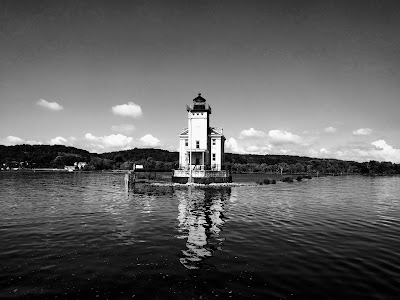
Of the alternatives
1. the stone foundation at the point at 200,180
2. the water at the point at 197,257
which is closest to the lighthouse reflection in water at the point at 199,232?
the water at the point at 197,257

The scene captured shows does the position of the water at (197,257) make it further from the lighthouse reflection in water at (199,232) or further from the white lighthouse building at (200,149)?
the white lighthouse building at (200,149)

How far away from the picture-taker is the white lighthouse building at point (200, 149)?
54344mm

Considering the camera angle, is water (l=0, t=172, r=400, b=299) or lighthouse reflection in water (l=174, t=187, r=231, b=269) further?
lighthouse reflection in water (l=174, t=187, r=231, b=269)

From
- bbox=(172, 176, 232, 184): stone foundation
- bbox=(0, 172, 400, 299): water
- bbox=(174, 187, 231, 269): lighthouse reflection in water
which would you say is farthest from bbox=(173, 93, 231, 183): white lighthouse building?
bbox=(0, 172, 400, 299): water

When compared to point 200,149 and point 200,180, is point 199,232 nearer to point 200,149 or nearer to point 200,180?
point 200,180

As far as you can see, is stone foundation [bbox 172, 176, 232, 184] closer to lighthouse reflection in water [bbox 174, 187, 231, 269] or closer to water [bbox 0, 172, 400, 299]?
lighthouse reflection in water [bbox 174, 187, 231, 269]

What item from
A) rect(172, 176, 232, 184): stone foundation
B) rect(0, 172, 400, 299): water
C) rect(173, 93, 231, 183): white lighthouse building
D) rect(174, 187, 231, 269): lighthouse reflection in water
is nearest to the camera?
rect(0, 172, 400, 299): water

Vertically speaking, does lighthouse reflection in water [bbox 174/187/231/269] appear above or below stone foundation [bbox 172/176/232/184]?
below

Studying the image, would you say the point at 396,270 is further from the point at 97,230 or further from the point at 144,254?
the point at 97,230

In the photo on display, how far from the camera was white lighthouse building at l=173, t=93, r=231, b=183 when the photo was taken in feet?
178

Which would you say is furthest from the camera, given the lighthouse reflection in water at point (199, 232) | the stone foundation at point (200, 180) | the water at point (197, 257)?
the stone foundation at point (200, 180)

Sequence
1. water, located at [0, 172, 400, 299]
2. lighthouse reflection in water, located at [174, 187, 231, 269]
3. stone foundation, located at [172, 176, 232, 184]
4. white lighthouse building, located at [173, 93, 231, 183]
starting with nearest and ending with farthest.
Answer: water, located at [0, 172, 400, 299] → lighthouse reflection in water, located at [174, 187, 231, 269] → stone foundation, located at [172, 176, 232, 184] → white lighthouse building, located at [173, 93, 231, 183]

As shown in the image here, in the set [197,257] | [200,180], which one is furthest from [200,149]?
[197,257]

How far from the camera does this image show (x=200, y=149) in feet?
187
